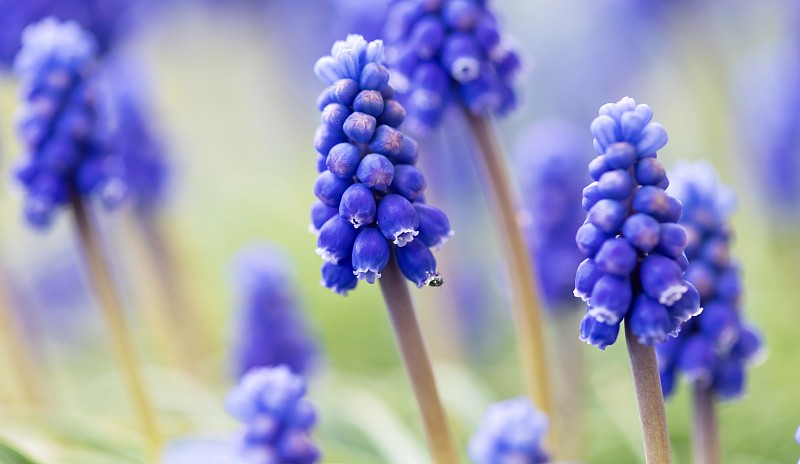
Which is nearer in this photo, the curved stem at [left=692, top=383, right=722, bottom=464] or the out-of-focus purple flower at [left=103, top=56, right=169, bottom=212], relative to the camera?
the curved stem at [left=692, top=383, right=722, bottom=464]

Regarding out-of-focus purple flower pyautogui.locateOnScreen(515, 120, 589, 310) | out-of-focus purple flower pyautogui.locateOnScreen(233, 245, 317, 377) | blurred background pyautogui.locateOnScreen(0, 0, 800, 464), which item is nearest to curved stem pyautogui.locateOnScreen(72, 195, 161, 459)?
blurred background pyautogui.locateOnScreen(0, 0, 800, 464)

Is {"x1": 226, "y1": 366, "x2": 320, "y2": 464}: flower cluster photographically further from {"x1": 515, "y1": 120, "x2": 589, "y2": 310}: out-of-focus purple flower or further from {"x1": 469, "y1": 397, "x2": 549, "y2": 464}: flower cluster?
{"x1": 515, "y1": 120, "x2": 589, "y2": 310}: out-of-focus purple flower

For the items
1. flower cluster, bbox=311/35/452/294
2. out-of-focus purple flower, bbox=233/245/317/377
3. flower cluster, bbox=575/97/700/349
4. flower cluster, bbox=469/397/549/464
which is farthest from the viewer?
out-of-focus purple flower, bbox=233/245/317/377

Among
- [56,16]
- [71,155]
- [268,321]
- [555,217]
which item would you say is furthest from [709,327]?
[56,16]

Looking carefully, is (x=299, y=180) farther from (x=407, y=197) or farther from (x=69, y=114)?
(x=407, y=197)

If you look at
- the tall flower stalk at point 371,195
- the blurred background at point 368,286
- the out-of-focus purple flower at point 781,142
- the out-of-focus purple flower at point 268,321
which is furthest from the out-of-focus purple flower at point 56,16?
the out-of-focus purple flower at point 781,142

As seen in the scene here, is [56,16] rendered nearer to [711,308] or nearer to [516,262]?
[516,262]

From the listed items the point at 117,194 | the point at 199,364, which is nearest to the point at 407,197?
the point at 117,194
